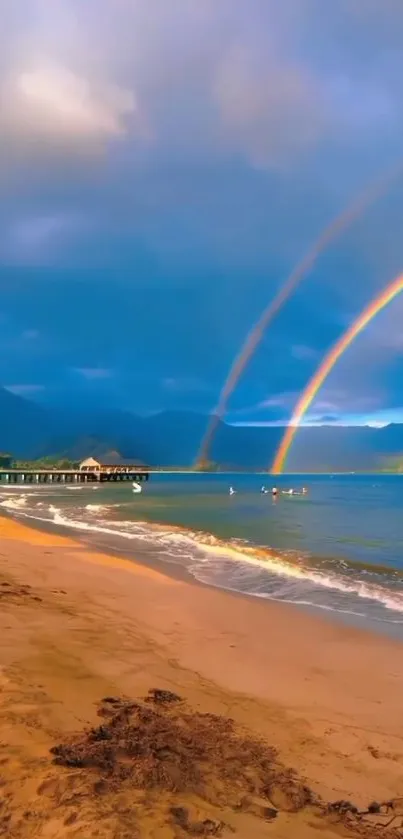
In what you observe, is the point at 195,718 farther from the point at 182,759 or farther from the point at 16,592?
the point at 16,592

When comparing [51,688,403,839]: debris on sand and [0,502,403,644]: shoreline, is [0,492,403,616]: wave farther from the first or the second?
[51,688,403,839]: debris on sand

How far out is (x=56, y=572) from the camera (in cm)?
1644

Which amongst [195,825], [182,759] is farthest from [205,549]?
[195,825]

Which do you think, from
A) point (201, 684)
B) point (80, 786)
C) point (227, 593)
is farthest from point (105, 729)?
point (227, 593)

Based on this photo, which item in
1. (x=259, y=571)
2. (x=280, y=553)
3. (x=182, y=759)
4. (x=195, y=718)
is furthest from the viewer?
(x=280, y=553)

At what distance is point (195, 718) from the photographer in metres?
6.21

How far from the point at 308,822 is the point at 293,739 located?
1.66 m

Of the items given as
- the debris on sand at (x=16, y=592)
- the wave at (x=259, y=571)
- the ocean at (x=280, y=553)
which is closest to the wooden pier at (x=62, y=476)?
the ocean at (x=280, y=553)

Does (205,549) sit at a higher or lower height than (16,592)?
lower

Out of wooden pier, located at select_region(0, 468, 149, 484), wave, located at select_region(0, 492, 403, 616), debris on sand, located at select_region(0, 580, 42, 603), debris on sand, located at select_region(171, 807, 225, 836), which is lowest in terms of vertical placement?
wave, located at select_region(0, 492, 403, 616)

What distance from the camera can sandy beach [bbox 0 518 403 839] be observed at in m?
4.23

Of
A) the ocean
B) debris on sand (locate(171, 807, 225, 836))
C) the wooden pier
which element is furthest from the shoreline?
the wooden pier

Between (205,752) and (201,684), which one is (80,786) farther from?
(201,684)

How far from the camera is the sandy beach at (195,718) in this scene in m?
4.23
